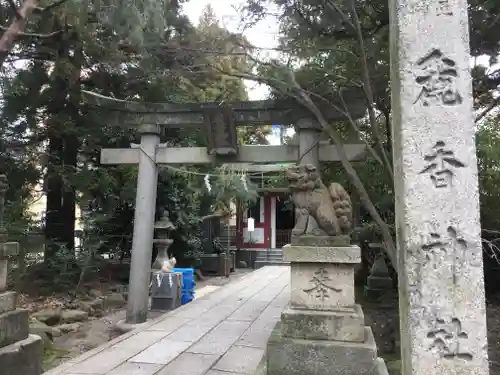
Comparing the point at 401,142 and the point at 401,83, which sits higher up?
the point at 401,83

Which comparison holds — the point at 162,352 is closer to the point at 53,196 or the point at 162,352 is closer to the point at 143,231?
the point at 143,231

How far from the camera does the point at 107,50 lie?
8633 mm

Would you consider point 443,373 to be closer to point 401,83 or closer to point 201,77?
point 401,83

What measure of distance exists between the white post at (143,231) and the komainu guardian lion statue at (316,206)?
3.96 m

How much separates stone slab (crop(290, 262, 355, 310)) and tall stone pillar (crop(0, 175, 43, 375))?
2990 mm

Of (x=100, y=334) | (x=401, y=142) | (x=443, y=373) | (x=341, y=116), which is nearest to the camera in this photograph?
(x=443, y=373)

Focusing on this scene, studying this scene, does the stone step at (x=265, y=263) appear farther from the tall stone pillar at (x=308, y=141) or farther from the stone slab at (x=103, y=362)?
the stone slab at (x=103, y=362)

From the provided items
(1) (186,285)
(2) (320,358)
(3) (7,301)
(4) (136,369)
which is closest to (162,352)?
(4) (136,369)

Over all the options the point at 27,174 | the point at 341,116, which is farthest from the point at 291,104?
the point at 27,174

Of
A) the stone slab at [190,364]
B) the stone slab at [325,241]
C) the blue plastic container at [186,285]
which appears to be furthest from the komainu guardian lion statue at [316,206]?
the blue plastic container at [186,285]

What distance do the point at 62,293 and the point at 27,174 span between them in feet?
9.83

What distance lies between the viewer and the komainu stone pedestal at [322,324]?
3686 millimetres

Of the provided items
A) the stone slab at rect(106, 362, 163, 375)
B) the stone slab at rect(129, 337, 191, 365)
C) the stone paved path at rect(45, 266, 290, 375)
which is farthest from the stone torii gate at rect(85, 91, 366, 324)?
the stone slab at rect(106, 362, 163, 375)

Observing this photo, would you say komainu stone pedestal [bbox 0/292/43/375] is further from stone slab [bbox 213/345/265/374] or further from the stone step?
the stone step
